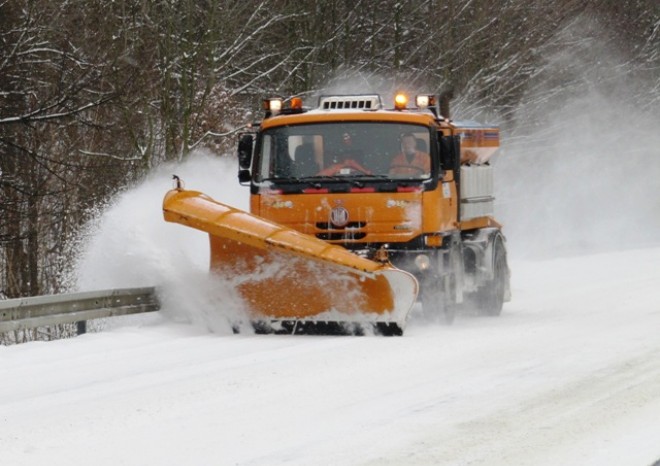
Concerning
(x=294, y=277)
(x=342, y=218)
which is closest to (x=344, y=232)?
(x=342, y=218)

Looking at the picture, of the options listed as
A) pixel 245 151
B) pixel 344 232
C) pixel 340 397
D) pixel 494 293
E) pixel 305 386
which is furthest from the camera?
pixel 494 293

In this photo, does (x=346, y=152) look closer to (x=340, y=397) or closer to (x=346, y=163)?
(x=346, y=163)

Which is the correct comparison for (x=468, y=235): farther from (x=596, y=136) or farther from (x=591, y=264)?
(x=596, y=136)

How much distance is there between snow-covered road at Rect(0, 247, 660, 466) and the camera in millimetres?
6551

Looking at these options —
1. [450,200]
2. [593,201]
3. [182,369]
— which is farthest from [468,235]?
[593,201]

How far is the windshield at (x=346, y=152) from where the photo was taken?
43.0 feet

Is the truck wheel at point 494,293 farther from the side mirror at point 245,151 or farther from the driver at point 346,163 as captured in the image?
the side mirror at point 245,151

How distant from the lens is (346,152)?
1319 centimetres

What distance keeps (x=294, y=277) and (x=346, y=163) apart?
148 cm

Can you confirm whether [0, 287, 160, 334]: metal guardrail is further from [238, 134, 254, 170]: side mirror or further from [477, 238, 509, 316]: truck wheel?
[477, 238, 509, 316]: truck wheel

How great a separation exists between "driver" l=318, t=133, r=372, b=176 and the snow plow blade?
110 cm

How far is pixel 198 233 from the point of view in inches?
599

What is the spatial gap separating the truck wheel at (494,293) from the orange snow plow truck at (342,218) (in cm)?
93

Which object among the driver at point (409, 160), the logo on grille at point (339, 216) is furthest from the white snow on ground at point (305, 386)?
the driver at point (409, 160)
